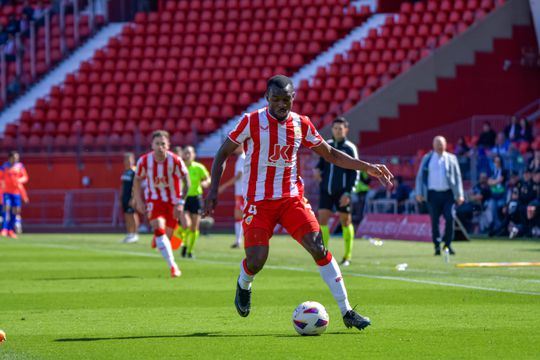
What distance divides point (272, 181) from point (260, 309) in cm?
227

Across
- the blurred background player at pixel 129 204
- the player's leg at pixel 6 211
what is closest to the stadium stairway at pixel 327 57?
the player's leg at pixel 6 211

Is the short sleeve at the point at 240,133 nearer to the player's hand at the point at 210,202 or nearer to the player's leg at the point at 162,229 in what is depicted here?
the player's hand at the point at 210,202

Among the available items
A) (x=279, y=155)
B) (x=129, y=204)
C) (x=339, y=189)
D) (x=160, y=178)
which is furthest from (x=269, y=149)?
(x=129, y=204)

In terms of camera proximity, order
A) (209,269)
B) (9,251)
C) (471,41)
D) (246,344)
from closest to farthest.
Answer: (246,344), (209,269), (9,251), (471,41)

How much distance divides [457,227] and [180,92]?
16.0 metres

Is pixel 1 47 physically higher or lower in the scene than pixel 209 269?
higher

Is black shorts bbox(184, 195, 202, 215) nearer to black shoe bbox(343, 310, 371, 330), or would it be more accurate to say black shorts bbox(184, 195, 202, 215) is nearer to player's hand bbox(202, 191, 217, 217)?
player's hand bbox(202, 191, 217, 217)

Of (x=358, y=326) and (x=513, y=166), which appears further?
(x=513, y=166)

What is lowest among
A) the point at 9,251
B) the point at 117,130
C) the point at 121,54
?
the point at 9,251

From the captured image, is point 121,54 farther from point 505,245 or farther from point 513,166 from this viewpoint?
point 505,245

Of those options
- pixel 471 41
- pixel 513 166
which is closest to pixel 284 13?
pixel 471 41

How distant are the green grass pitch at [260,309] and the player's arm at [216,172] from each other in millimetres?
1086

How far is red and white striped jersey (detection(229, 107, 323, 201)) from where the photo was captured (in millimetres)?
10664

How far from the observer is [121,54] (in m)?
43.4
